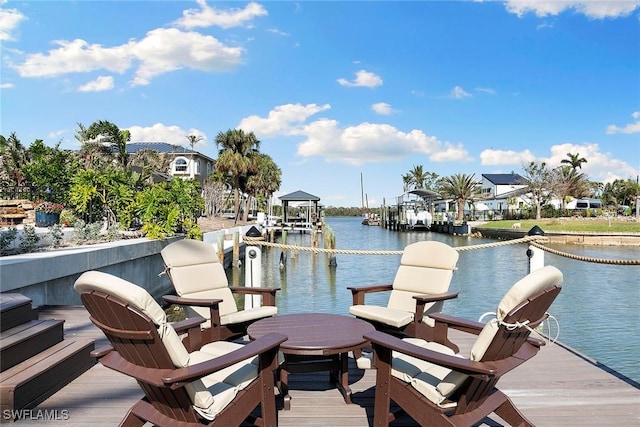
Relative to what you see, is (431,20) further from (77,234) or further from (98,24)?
(77,234)

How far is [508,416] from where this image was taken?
7.25ft

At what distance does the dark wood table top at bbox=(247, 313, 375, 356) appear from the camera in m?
2.48

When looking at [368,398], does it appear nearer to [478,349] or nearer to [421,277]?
[478,349]

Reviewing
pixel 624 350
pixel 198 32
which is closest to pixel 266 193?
pixel 198 32

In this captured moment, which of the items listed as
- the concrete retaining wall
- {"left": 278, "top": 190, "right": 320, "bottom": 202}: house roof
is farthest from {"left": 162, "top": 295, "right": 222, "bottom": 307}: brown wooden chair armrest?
{"left": 278, "top": 190, "right": 320, "bottom": 202}: house roof

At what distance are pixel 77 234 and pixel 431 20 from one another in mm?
9050

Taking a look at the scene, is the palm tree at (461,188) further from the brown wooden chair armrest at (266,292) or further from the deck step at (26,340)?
the deck step at (26,340)

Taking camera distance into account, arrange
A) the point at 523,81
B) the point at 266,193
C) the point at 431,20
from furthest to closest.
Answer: the point at 266,193
the point at 523,81
the point at 431,20

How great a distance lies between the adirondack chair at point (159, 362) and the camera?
180cm

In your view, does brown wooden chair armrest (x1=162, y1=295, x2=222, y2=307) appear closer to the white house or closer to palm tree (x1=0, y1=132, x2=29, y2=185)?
palm tree (x1=0, y1=132, x2=29, y2=185)

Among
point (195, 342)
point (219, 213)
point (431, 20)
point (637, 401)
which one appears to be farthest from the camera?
point (219, 213)

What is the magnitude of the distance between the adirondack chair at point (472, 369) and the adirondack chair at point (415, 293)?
1.05m

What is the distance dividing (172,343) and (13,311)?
1.73 metres

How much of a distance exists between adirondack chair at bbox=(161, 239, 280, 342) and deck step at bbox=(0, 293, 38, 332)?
926 millimetres
